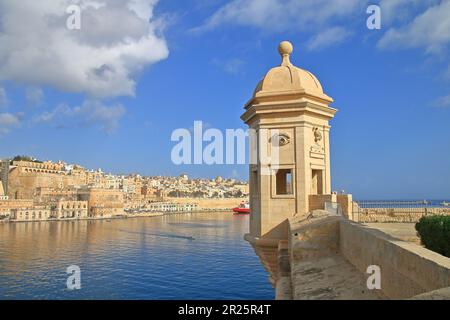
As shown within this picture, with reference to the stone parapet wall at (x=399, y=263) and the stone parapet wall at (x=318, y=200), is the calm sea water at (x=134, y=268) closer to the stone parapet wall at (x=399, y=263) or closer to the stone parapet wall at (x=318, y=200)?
the stone parapet wall at (x=318, y=200)

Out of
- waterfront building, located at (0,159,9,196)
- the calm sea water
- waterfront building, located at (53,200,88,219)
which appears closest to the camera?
the calm sea water

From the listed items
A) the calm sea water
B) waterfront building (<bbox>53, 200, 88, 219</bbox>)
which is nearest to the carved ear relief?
the calm sea water

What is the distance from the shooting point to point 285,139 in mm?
7711

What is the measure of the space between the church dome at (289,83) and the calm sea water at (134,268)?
16.5m

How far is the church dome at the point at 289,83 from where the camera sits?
304 inches

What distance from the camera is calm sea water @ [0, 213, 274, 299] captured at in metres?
24.3

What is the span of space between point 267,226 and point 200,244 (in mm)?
38845

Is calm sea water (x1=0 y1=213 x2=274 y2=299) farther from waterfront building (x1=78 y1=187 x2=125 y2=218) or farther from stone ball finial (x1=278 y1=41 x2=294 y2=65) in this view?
waterfront building (x1=78 y1=187 x2=125 y2=218)

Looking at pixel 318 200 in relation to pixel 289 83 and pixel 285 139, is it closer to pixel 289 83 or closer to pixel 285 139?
pixel 285 139

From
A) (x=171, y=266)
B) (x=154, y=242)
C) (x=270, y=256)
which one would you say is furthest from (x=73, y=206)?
(x=270, y=256)

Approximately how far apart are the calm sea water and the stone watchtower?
15556 mm

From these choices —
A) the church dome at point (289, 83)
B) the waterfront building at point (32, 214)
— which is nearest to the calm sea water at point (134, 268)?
the church dome at point (289, 83)

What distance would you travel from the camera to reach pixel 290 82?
7.88 m
